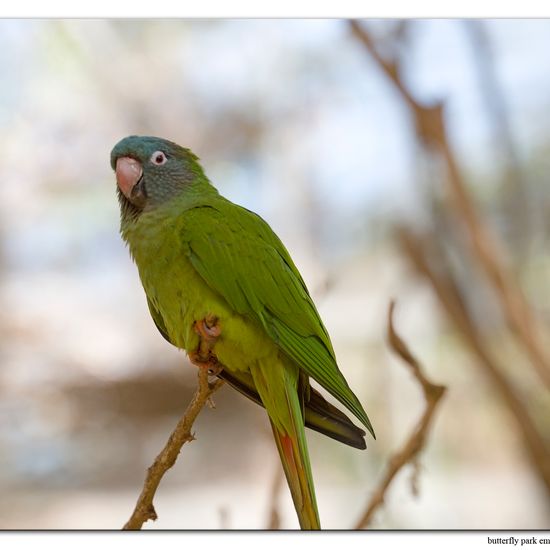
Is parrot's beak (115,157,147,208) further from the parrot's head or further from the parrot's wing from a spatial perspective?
the parrot's wing

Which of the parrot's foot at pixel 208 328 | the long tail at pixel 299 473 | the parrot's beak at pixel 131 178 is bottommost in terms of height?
the long tail at pixel 299 473

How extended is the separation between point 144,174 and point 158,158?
5 centimetres

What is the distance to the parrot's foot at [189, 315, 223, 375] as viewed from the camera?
149 centimetres

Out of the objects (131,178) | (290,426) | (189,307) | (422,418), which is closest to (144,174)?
(131,178)

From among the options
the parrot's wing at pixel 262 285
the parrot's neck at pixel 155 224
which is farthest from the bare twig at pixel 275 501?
the parrot's neck at pixel 155 224

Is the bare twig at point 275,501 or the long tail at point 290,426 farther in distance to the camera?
the bare twig at point 275,501

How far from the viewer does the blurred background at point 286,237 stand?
6.04ft

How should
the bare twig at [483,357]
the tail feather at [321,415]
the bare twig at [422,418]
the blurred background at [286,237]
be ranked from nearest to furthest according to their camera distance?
1. the bare twig at [422,418]
2. the tail feather at [321,415]
3. the bare twig at [483,357]
4. the blurred background at [286,237]

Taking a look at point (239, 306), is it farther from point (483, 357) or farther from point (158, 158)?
point (483, 357)

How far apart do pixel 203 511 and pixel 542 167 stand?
1.18 metres

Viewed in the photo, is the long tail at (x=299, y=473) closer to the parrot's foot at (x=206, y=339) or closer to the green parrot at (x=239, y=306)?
the green parrot at (x=239, y=306)

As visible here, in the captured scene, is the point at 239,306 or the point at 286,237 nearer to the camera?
the point at 239,306

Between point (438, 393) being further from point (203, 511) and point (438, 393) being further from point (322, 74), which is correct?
point (322, 74)

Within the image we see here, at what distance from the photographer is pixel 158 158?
164 centimetres
